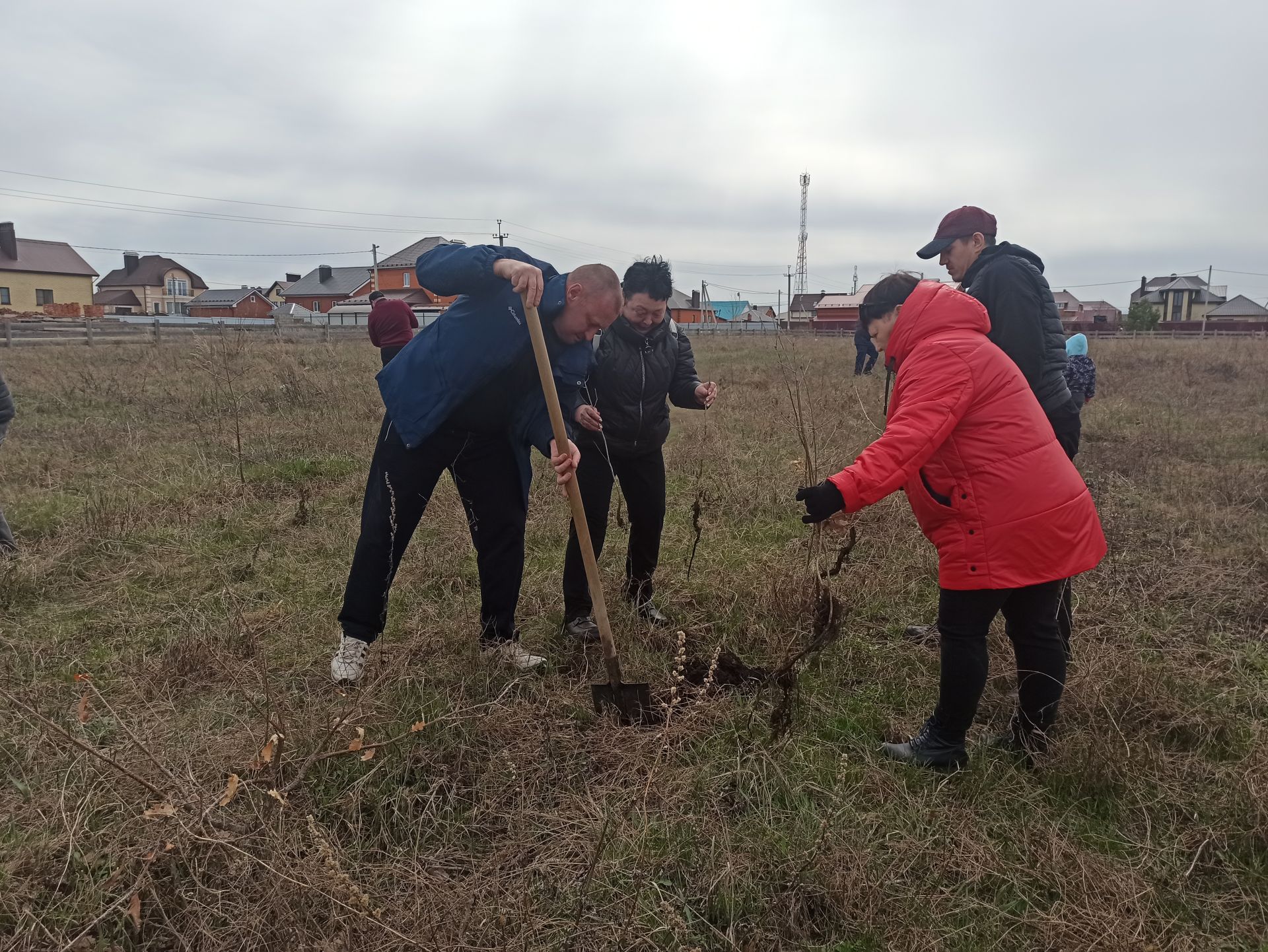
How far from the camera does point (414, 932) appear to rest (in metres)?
1.77

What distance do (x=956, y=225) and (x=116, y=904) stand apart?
11.7ft

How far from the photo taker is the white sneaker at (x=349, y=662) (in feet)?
9.64

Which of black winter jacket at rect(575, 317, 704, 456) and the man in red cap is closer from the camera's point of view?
the man in red cap

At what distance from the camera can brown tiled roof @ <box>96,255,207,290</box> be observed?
2511 inches

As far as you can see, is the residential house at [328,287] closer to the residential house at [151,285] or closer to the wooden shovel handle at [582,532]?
the residential house at [151,285]

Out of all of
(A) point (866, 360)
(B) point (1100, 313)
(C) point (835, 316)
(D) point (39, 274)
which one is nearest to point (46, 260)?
(D) point (39, 274)

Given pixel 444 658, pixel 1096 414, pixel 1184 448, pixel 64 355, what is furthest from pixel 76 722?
pixel 64 355

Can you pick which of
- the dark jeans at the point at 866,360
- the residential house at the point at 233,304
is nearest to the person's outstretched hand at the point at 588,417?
the dark jeans at the point at 866,360

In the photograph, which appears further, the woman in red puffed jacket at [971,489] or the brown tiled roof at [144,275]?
the brown tiled roof at [144,275]

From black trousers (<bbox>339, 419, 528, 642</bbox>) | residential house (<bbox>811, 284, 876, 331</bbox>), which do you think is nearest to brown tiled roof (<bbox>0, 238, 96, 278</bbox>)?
residential house (<bbox>811, 284, 876, 331</bbox>)

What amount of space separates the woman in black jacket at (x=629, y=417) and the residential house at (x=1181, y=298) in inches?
2924

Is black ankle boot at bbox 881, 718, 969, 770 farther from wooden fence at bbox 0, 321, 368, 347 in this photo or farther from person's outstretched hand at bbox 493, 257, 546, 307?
wooden fence at bbox 0, 321, 368, 347

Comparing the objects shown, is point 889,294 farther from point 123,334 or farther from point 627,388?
point 123,334

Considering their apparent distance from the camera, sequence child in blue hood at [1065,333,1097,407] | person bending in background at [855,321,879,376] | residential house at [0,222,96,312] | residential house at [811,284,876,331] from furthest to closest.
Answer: residential house at [0,222,96,312] → residential house at [811,284,876,331] → person bending in background at [855,321,879,376] → child in blue hood at [1065,333,1097,407]
